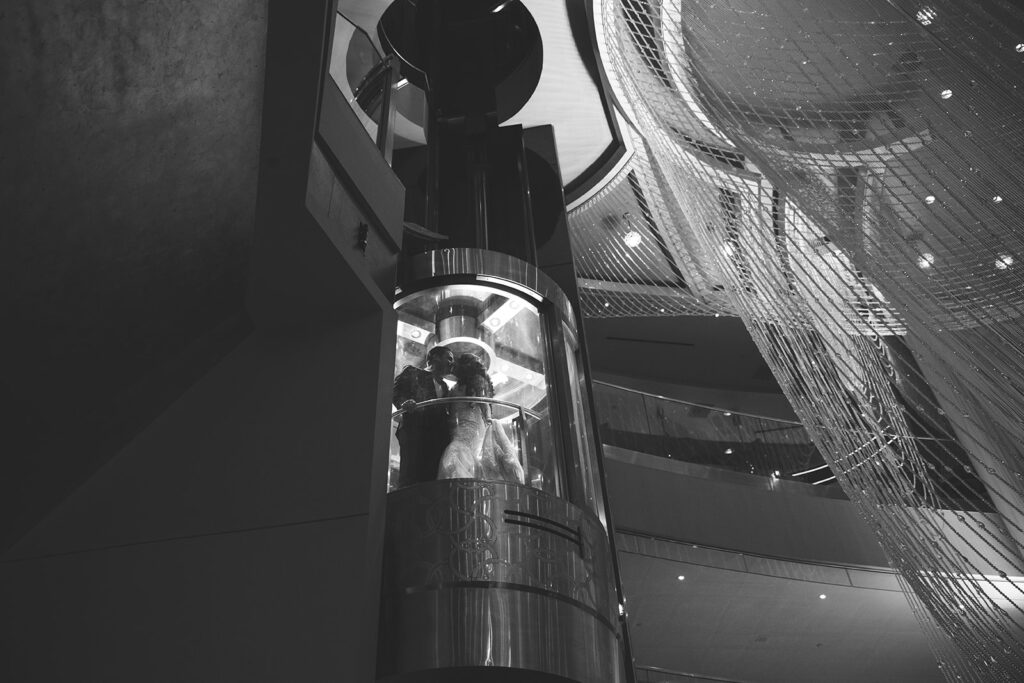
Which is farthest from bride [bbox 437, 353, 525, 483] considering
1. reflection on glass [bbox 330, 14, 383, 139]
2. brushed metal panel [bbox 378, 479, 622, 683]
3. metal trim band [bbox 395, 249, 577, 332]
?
reflection on glass [bbox 330, 14, 383, 139]

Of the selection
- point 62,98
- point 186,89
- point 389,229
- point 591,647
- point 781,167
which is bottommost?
point 591,647

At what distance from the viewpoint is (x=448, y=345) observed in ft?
12.3

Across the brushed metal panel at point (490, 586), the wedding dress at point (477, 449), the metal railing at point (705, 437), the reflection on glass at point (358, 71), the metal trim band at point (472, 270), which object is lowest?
the brushed metal panel at point (490, 586)

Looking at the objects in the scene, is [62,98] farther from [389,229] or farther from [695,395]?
[695,395]

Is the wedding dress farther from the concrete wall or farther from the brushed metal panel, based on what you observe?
the concrete wall

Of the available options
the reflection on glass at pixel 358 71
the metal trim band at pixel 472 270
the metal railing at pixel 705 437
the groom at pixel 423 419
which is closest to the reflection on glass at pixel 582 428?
the metal trim band at pixel 472 270

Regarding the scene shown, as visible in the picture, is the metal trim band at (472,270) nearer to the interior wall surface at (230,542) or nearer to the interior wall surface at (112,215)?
the interior wall surface at (230,542)

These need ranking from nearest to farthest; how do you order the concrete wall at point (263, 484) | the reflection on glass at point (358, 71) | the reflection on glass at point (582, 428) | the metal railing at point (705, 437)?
1. the concrete wall at point (263, 484)
2. the reflection on glass at point (358, 71)
3. the reflection on glass at point (582, 428)
4. the metal railing at point (705, 437)

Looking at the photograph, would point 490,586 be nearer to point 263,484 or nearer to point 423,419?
point 423,419

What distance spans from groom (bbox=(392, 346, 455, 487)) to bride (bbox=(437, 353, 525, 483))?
0.13ft

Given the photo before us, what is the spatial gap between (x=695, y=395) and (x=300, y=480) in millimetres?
13460

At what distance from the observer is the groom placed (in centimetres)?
341

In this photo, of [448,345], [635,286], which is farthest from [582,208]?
[448,345]

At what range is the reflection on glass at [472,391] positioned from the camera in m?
3.44
